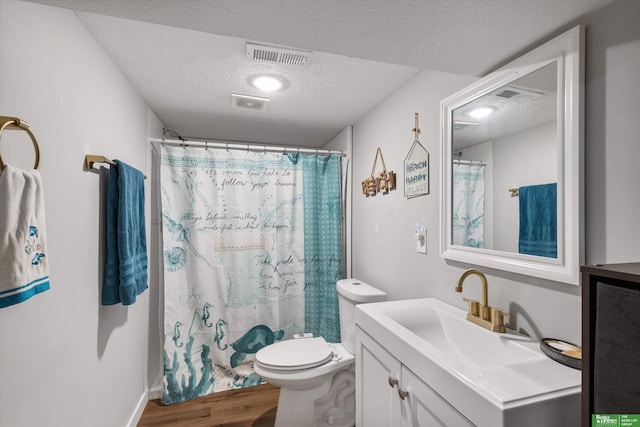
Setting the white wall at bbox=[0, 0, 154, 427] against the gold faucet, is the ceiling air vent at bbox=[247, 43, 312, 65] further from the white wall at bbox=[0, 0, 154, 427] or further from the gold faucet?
the gold faucet

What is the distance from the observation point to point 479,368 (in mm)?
1030

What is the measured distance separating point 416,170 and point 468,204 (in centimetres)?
42

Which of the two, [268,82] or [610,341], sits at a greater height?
[268,82]

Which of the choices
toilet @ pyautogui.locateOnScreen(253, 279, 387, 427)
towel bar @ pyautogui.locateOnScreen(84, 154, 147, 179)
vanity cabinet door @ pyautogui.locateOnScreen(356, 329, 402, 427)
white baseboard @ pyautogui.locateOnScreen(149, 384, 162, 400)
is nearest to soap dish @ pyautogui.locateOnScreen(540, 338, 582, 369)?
vanity cabinet door @ pyautogui.locateOnScreen(356, 329, 402, 427)

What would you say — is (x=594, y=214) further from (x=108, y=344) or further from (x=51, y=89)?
(x=108, y=344)

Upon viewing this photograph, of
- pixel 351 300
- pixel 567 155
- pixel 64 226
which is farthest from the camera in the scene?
pixel 351 300

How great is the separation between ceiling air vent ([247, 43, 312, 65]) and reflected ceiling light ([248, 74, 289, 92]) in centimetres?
19

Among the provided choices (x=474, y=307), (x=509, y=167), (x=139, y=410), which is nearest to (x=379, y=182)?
(x=509, y=167)

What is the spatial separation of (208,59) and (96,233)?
1078mm

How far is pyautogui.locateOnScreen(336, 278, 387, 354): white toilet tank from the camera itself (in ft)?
6.25

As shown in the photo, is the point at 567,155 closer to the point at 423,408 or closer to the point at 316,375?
the point at 423,408

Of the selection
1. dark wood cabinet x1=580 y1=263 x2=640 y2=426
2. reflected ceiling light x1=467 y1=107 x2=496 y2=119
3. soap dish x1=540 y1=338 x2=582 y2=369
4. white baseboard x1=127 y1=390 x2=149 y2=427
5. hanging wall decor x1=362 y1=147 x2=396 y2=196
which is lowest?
white baseboard x1=127 y1=390 x2=149 y2=427

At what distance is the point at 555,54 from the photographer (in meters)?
0.98

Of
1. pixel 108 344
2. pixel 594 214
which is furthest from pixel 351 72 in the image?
pixel 108 344
